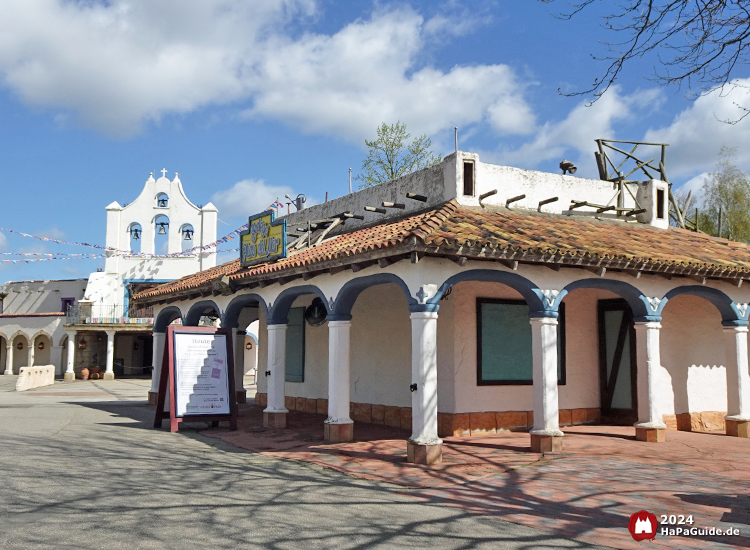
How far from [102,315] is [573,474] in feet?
105

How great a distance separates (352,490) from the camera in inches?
300

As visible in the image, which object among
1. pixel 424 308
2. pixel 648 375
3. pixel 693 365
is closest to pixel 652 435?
pixel 648 375

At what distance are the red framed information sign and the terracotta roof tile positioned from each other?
4.78 feet

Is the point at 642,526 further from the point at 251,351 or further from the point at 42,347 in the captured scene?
the point at 42,347

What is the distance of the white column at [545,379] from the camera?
32.4 feet

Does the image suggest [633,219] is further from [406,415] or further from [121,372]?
[121,372]

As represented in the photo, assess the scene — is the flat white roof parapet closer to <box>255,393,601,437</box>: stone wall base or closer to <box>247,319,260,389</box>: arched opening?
<box>255,393,601,437</box>: stone wall base

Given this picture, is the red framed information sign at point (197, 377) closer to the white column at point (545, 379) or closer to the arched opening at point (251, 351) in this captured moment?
the white column at point (545, 379)

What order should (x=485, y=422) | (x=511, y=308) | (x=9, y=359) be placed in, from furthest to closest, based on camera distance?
(x=9, y=359), (x=511, y=308), (x=485, y=422)

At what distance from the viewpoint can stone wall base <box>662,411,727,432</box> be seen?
12836 millimetres

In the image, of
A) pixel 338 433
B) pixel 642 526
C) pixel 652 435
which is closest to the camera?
pixel 642 526

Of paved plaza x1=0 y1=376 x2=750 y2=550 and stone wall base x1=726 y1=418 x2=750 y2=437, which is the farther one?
stone wall base x1=726 y1=418 x2=750 y2=437

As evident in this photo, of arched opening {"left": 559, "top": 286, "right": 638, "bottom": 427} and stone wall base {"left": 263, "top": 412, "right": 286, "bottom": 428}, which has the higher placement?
arched opening {"left": 559, "top": 286, "right": 638, "bottom": 427}

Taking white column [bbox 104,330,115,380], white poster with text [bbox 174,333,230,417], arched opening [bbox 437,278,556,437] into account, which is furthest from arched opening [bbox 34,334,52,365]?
arched opening [bbox 437,278,556,437]
